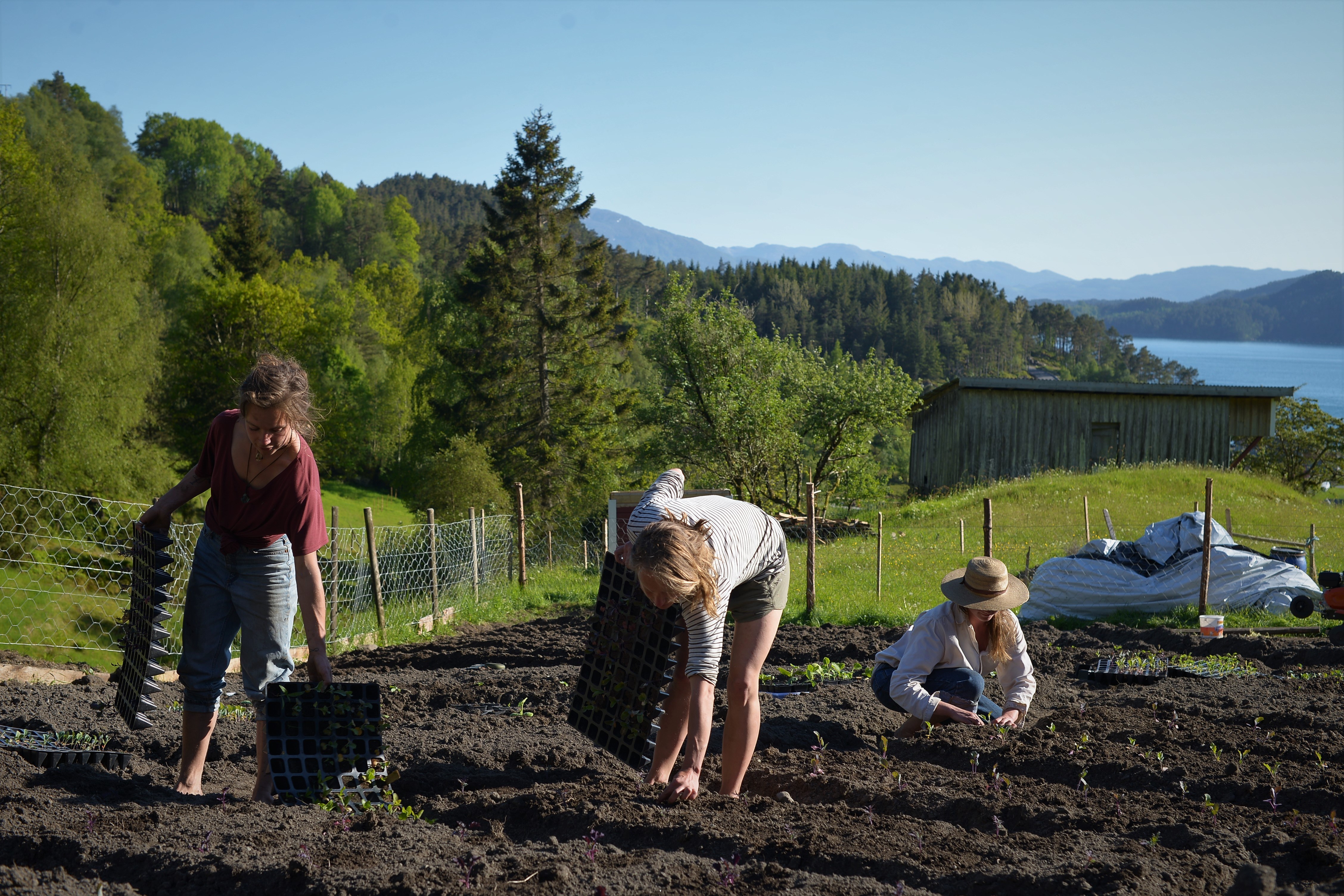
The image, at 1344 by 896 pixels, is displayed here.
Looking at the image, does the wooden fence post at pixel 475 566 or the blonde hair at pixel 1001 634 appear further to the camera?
the wooden fence post at pixel 475 566

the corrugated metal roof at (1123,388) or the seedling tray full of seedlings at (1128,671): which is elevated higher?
the corrugated metal roof at (1123,388)

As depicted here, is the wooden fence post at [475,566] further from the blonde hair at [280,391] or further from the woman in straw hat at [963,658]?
the blonde hair at [280,391]

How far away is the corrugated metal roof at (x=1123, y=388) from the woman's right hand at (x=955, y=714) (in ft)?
73.1

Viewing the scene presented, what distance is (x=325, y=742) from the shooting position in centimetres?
349

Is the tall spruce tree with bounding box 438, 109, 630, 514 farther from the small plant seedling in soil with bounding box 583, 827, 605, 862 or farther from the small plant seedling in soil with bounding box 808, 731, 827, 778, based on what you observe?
the small plant seedling in soil with bounding box 583, 827, 605, 862

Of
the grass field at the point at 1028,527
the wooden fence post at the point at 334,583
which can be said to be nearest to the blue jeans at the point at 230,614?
the wooden fence post at the point at 334,583

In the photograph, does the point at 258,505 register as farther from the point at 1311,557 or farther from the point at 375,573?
the point at 1311,557

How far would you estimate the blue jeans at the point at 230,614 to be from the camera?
3.41 metres

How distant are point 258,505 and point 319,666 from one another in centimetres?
65

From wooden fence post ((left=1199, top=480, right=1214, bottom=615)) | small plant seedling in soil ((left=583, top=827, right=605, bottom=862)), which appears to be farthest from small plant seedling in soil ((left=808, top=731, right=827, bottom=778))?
wooden fence post ((left=1199, top=480, right=1214, bottom=615))

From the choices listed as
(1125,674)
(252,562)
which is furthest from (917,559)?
(252,562)

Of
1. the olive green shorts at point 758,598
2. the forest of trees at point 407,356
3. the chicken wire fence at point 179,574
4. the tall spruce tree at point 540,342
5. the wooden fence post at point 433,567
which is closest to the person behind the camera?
the olive green shorts at point 758,598

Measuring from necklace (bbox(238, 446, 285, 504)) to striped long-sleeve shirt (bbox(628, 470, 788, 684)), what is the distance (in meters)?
1.36

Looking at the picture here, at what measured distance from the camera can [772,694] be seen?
19.1 feet
